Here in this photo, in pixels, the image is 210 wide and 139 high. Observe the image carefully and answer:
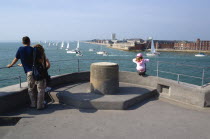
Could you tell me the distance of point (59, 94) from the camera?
6.27 metres

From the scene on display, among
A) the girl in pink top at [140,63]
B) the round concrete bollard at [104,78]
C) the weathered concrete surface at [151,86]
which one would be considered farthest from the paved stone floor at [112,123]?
the girl in pink top at [140,63]

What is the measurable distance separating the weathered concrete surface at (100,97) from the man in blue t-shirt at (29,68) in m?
0.83

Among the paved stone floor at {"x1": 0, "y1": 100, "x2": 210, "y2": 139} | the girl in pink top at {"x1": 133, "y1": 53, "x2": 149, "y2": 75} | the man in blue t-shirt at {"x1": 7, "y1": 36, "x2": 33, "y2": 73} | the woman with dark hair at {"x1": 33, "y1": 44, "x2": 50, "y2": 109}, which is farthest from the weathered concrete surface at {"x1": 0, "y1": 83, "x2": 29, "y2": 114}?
the girl in pink top at {"x1": 133, "y1": 53, "x2": 149, "y2": 75}

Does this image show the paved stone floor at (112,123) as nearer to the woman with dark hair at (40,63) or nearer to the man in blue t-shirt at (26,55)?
the woman with dark hair at (40,63)

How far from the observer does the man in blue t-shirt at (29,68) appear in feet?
17.2

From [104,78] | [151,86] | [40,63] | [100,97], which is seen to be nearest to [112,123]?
[100,97]

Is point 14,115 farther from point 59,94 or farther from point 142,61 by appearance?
point 142,61

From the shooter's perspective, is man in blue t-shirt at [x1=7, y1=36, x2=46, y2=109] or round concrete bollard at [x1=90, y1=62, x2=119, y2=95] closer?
man in blue t-shirt at [x1=7, y1=36, x2=46, y2=109]

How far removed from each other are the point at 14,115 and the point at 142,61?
4898mm

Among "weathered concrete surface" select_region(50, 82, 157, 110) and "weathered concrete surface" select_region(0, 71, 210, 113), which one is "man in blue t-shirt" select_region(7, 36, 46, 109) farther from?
"weathered concrete surface" select_region(50, 82, 157, 110)

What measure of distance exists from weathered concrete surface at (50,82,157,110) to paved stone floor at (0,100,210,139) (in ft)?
0.67

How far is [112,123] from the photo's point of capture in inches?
189

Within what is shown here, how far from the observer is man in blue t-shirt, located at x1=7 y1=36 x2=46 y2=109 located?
5.25 metres

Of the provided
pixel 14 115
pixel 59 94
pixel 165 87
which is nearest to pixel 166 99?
pixel 165 87
